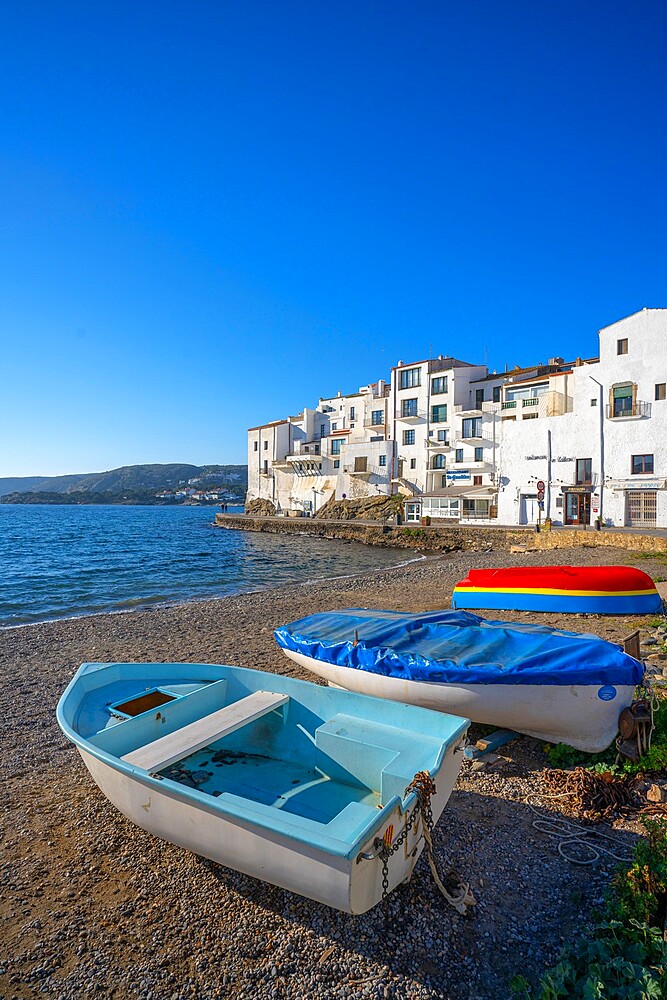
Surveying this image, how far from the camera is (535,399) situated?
4412 centimetres

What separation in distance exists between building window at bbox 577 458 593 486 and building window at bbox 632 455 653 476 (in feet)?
8.57

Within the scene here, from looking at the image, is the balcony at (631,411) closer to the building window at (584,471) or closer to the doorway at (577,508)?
the building window at (584,471)

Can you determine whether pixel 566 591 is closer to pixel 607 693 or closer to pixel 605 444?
pixel 607 693

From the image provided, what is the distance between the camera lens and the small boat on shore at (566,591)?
43.5 ft

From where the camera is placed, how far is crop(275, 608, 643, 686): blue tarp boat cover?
19.7 ft

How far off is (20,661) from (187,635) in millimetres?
3606

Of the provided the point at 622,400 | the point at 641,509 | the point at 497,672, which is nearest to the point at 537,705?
the point at 497,672

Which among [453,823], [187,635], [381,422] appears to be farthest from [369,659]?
[381,422]

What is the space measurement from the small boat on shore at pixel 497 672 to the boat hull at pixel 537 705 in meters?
0.01

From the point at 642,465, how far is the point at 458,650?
33.3 m

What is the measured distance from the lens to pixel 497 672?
20.3ft

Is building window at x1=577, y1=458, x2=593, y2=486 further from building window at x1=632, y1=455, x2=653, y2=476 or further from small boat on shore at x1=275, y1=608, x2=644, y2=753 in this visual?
small boat on shore at x1=275, y1=608, x2=644, y2=753

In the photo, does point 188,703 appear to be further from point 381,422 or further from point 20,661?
point 381,422

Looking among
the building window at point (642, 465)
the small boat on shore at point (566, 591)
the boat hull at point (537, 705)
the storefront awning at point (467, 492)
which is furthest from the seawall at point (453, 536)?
the boat hull at point (537, 705)
